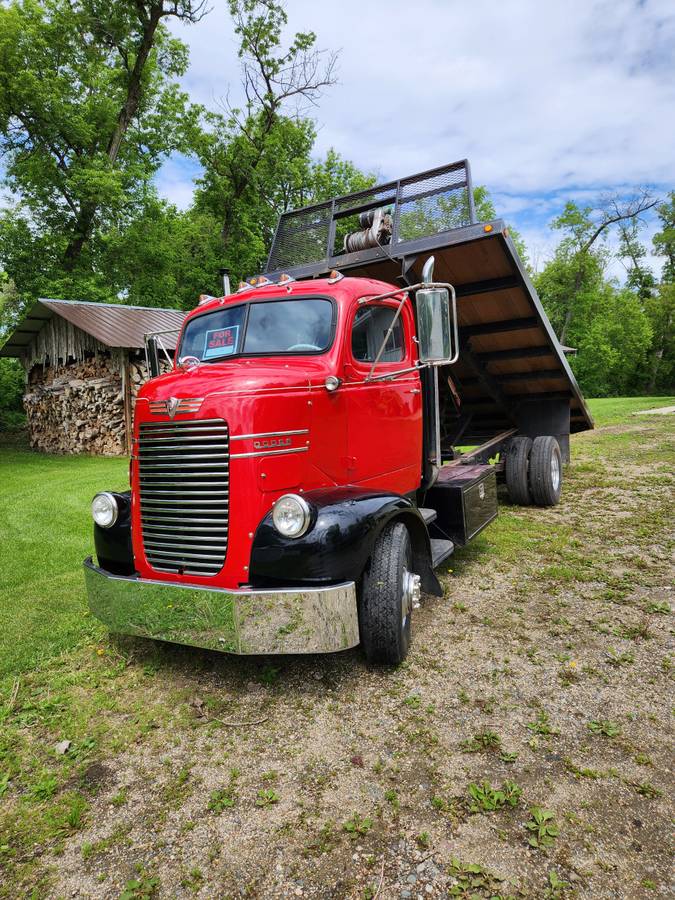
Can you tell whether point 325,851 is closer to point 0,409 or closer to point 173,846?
point 173,846

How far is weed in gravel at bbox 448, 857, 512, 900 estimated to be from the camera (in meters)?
1.84

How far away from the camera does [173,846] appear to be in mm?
2123

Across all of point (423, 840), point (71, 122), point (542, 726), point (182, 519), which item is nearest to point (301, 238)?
point (182, 519)

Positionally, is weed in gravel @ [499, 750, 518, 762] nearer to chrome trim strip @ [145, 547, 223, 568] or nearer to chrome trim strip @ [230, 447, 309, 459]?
chrome trim strip @ [145, 547, 223, 568]

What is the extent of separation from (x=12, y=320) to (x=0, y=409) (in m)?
7.05

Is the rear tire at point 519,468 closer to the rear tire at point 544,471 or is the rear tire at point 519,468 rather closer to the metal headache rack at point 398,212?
the rear tire at point 544,471

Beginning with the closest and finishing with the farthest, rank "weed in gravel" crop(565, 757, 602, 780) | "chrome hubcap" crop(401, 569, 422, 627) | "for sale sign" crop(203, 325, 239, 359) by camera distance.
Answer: "weed in gravel" crop(565, 757, 602, 780)
"chrome hubcap" crop(401, 569, 422, 627)
"for sale sign" crop(203, 325, 239, 359)

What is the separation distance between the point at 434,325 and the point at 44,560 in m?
4.65

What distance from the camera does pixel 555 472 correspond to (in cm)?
711

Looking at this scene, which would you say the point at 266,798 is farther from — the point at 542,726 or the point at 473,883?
the point at 542,726

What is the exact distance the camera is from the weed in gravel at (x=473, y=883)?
6.05ft

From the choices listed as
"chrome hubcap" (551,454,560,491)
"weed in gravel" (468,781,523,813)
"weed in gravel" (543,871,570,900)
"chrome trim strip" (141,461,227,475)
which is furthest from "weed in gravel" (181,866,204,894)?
"chrome hubcap" (551,454,560,491)

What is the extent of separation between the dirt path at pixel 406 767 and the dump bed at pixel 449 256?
3.13 meters

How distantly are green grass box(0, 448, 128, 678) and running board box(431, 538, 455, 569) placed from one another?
252cm
